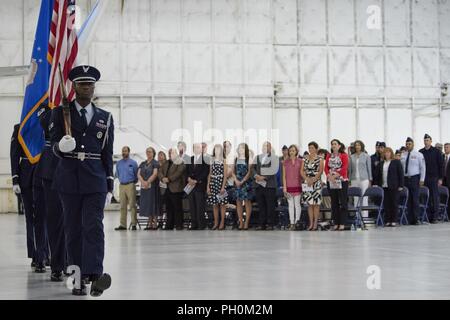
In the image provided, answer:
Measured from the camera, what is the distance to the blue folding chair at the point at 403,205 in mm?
17797

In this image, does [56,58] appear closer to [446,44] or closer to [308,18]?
[308,18]

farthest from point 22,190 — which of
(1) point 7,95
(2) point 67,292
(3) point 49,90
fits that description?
(1) point 7,95

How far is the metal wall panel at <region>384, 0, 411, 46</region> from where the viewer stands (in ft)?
100.0

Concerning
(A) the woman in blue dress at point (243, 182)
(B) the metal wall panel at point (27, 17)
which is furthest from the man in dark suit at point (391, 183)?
(B) the metal wall panel at point (27, 17)

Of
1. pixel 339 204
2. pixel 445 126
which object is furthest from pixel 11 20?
pixel 339 204

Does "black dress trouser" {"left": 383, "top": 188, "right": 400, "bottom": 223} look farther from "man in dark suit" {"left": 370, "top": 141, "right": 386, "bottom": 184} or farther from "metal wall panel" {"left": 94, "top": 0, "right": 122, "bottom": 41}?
"metal wall panel" {"left": 94, "top": 0, "right": 122, "bottom": 41}

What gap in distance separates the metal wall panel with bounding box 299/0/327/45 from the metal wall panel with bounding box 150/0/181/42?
15.6 ft

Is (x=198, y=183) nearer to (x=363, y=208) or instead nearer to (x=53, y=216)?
(x=363, y=208)

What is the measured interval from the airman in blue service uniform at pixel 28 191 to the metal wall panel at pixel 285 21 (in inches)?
860

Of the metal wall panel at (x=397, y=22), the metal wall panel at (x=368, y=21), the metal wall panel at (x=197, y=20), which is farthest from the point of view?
the metal wall panel at (x=397, y=22)

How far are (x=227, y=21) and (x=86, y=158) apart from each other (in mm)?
23650

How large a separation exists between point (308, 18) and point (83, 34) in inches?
726

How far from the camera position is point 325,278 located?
775 centimetres

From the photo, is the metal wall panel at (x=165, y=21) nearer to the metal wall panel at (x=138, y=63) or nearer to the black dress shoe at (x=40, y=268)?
the metal wall panel at (x=138, y=63)
